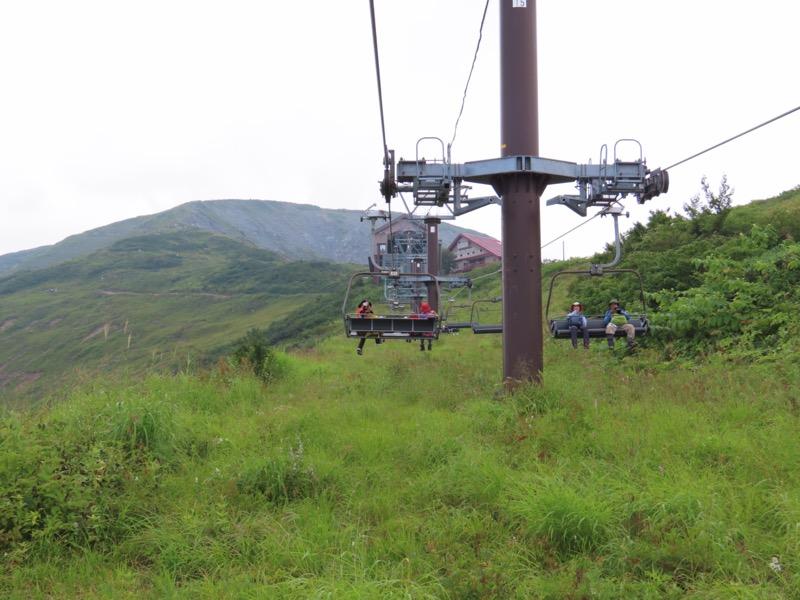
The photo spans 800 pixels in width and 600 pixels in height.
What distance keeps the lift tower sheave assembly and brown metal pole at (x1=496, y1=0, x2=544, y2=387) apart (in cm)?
1

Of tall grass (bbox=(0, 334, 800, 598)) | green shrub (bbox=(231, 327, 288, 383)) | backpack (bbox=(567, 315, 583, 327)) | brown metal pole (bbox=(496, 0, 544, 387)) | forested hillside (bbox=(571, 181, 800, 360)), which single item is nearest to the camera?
tall grass (bbox=(0, 334, 800, 598))

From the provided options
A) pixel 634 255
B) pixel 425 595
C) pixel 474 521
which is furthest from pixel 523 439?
pixel 634 255

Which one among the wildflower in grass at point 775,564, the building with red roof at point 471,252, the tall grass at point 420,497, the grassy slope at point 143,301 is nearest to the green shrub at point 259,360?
the tall grass at point 420,497

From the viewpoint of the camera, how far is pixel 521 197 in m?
7.28

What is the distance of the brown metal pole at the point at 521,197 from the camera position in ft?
23.6

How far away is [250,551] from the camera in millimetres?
3914

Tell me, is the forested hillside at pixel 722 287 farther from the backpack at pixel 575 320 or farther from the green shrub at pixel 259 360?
the green shrub at pixel 259 360

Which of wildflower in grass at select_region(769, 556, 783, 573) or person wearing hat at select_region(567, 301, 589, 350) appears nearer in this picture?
wildflower in grass at select_region(769, 556, 783, 573)

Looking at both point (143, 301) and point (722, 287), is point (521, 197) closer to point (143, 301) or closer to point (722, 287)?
point (722, 287)

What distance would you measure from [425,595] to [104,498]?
9.97 feet

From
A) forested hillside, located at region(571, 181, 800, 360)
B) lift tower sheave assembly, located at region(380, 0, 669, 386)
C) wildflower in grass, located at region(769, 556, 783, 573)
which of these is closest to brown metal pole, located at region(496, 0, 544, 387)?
lift tower sheave assembly, located at region(380, 0, 669, 386)

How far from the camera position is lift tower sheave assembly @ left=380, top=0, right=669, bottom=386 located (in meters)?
7.21

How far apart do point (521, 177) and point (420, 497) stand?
471 cm

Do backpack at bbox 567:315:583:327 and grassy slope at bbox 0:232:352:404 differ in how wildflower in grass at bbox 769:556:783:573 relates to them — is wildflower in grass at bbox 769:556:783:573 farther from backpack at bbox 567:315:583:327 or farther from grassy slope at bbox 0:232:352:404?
grassy slope at bbox 0:232:352:404
